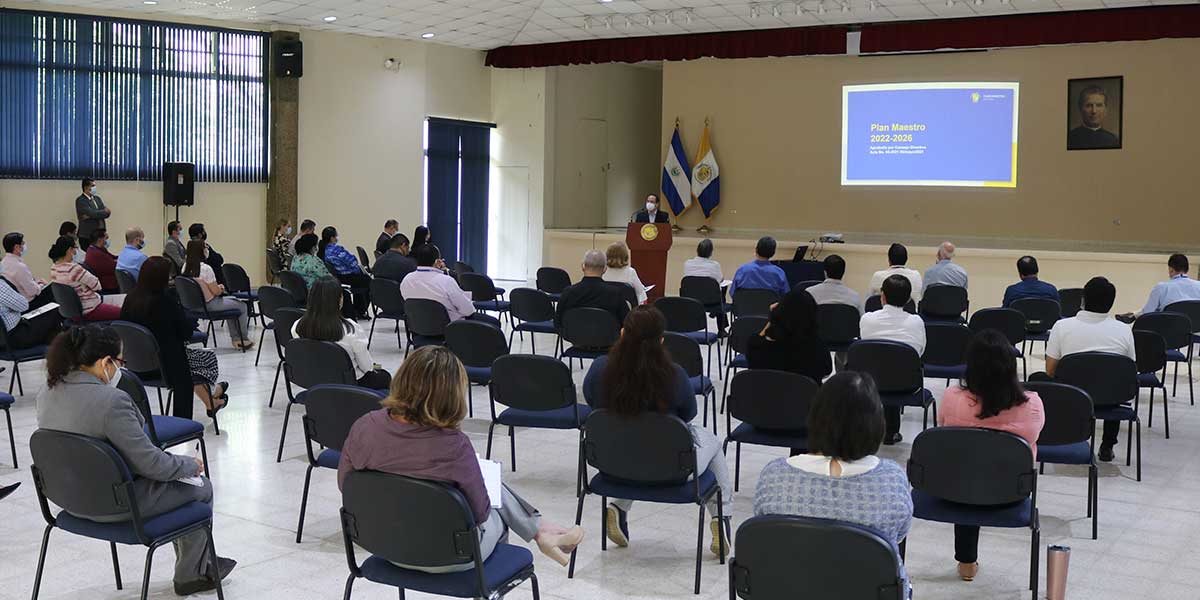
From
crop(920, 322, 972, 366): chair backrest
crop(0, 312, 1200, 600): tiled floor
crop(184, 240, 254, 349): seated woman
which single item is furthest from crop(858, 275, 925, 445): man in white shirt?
crop(184, 240, 254, 349): seated woman

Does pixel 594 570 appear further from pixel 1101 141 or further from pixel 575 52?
pixel 575 52

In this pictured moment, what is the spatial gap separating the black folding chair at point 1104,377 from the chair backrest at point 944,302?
3515 mm

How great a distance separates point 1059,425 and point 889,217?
11.4m

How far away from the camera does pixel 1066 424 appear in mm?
5227

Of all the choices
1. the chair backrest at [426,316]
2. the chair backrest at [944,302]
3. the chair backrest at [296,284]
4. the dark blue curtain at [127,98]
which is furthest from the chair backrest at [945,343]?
the dark blue curtain at [127,98]

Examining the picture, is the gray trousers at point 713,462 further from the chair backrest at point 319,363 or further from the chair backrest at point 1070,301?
the chair backrest at point 1070,301

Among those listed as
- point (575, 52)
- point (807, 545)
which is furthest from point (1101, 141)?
point (807, 545)

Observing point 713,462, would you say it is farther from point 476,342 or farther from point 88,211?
point 88,211

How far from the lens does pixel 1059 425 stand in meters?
5.23

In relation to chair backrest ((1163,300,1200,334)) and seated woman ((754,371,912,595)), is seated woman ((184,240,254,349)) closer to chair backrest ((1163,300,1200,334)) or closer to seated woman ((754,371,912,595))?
seated woman ((754,371,912,595))

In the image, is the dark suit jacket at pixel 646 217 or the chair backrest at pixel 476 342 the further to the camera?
the dark suit jacket at pixel 646 217

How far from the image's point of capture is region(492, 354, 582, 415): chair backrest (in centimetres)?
570

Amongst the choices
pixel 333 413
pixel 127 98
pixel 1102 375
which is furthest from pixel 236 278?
pixel 1102 375

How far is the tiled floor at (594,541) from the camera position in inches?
179
